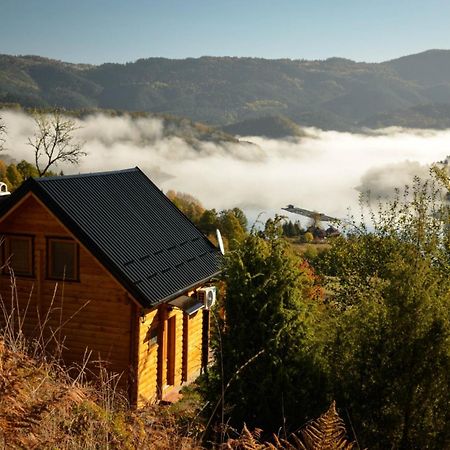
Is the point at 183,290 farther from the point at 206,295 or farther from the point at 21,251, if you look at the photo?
the point at 21,251

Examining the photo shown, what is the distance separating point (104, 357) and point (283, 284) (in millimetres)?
7199

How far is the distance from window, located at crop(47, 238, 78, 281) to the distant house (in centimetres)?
3

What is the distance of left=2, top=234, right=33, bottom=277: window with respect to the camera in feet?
54.5

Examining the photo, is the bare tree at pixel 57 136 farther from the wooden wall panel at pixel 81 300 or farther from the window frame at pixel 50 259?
the window frame at pixel 50 259

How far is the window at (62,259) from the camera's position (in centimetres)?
1623

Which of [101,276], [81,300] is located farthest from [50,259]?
[101,276]

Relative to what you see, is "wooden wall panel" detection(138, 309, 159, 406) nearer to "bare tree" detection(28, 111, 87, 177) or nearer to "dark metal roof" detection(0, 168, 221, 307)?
"dark metal roof" detection(0, 168, 221, 307)

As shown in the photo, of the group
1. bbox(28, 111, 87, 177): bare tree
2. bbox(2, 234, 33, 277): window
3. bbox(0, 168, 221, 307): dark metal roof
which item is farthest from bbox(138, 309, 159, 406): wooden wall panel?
bbox(28, 111, 87, 177): bare tree

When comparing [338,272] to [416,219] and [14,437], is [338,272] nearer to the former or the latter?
[416,219]

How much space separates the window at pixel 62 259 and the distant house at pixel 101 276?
0.09 ft

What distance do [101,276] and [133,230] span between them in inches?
76.8

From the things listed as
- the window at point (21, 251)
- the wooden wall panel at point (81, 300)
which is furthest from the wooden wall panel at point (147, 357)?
the window at point (21, 251)

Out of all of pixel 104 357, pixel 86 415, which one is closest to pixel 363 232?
pixel 104 357

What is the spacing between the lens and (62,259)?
16.4m
